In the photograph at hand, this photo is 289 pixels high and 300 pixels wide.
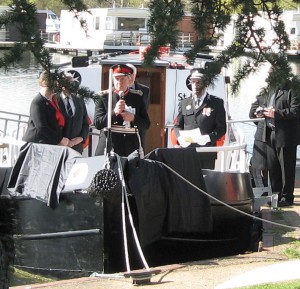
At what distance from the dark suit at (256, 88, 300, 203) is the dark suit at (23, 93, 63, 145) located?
9.82ft

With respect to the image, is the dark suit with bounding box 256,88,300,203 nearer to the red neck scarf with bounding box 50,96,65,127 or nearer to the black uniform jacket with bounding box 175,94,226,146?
A: the black uniform jacket with bounding box 175,94,226,146

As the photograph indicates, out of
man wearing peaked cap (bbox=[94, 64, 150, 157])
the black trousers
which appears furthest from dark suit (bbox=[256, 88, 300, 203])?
man wearing peaked cap (bbox=[94, 64, 150, 157])

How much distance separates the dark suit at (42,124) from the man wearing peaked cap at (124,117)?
0.52 metres

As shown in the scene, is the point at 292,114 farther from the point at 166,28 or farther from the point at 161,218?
the point at 166,28

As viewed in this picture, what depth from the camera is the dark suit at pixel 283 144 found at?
11.2 m

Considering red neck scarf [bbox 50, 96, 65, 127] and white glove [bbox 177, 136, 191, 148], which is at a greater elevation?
red neck scarf [bbox 50, 96, 65, 127]

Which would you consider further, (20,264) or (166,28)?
(20,264)

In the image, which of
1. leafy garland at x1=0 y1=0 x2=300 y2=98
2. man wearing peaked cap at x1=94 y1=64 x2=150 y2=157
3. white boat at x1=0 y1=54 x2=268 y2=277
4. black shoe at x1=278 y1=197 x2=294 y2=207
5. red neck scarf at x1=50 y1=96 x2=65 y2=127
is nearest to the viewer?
leafy garland at x1=0 y1=0 x2=300 y2=98

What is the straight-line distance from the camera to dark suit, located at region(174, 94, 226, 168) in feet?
35.3

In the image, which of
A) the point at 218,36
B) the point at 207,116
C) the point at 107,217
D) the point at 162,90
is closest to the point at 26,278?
the point at 107,217

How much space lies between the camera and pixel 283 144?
453 inches

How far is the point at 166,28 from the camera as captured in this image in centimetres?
557

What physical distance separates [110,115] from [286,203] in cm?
352

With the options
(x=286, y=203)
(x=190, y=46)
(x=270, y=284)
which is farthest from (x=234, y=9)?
(x=286, y=203)
